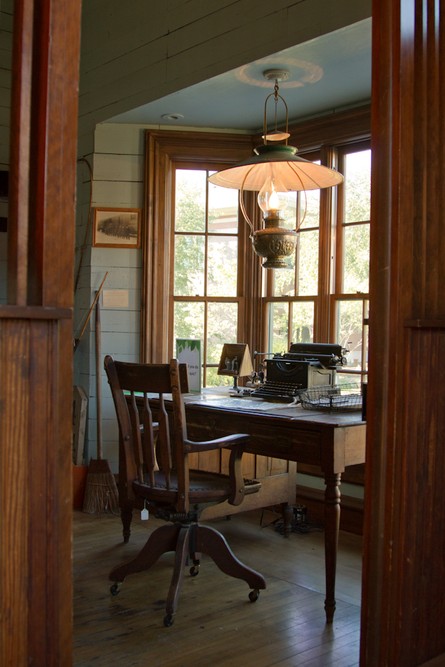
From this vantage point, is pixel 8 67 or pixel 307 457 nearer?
pixel 307 457

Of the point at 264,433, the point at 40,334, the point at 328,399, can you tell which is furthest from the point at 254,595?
the point at 40,334

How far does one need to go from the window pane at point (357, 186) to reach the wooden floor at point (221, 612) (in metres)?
2.04

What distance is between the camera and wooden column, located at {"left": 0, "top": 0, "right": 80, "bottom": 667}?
139 cm

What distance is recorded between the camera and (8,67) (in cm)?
533

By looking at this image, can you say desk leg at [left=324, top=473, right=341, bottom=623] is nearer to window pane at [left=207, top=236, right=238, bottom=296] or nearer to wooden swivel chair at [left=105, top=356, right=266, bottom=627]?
wooden swivel chair at [left=105, top=356, right=266, bottom=627]

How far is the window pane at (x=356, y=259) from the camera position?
4.46m

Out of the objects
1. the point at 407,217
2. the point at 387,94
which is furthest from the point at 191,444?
the point at 387,94

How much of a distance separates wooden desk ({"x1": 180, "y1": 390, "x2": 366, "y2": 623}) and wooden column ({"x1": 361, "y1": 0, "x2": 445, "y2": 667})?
981 millimetres

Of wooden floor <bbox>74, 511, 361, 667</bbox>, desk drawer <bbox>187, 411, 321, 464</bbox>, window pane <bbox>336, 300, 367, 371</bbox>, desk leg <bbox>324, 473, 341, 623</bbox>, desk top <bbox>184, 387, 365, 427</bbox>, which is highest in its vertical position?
window pane <bbox>336, 300, 367, 371</bbox>

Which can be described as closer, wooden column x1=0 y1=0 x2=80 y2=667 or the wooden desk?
wooden column x1=0 y1=0 x2=80 y2=667

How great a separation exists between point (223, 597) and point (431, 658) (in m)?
1.36

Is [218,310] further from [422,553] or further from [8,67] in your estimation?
[422,553]

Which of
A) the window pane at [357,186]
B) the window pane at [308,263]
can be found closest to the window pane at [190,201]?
the window pane at [308,263]

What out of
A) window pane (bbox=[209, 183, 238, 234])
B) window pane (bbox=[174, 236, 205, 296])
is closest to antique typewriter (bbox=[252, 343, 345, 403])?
window pane (bbox=[174, 236, 205, 296])
